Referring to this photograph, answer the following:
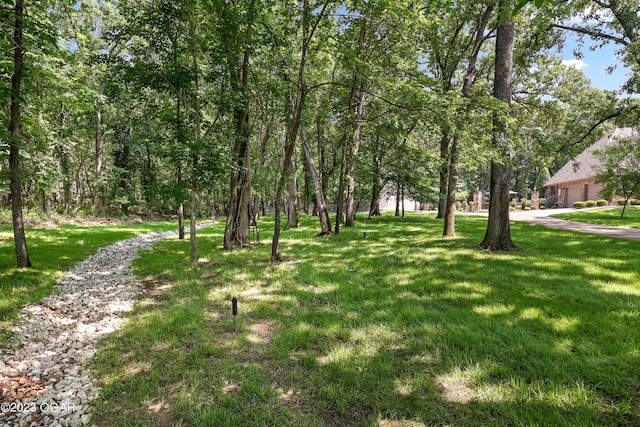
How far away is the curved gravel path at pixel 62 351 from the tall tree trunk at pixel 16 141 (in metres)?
1.20

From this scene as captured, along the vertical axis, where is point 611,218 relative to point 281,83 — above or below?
below

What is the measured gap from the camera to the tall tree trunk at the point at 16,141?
578cm

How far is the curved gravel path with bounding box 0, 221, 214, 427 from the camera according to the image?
254cm

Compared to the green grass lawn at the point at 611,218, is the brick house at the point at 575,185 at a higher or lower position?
higher

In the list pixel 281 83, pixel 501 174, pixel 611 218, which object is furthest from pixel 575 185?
pixel 281 83

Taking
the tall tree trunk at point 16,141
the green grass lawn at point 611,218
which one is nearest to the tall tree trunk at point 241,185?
the tall tree trunk at point 16,141

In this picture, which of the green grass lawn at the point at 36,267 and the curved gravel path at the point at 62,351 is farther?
the green grass lawn at the point at 36,267

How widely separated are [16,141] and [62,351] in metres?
4.68

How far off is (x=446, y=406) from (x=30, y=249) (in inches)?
432

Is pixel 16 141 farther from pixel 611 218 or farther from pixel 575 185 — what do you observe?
pixel 575 185

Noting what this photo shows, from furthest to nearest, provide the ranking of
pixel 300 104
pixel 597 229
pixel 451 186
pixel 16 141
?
pixel 597 229, pixel 451 186, pixel 300 104, pixel 16 141

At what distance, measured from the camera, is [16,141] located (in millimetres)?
5824

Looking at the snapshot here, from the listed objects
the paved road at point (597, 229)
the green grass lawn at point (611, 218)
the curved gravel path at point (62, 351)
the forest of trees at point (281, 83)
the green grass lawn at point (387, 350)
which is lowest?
the curved gravel path at point (62, 351)

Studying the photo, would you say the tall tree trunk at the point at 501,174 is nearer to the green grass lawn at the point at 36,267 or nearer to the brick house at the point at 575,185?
the green grass lawn at the point at 36,267
